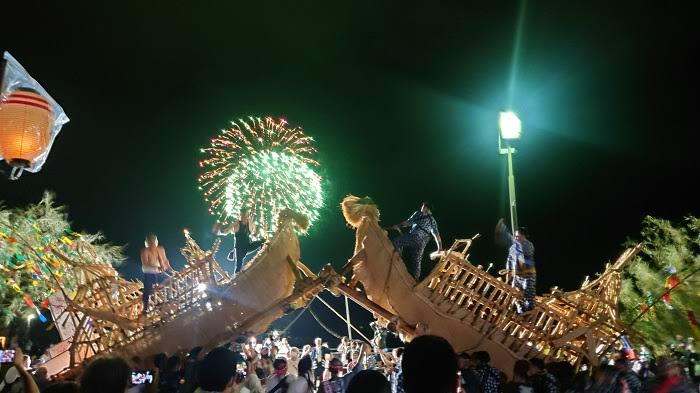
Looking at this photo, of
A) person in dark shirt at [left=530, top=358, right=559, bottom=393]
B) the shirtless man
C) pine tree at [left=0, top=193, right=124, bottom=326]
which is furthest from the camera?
pine tree at [left=0, top=193, right=124, bottom=326]

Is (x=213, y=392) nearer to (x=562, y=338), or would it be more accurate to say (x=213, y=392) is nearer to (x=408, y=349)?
(x=408, y=349)

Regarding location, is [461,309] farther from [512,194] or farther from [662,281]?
[662,281]

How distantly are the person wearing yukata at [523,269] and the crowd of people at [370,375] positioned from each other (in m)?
2.45

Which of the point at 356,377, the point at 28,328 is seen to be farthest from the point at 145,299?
the point at 28,328

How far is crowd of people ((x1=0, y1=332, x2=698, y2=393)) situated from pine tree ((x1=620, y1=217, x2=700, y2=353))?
1235 centimetres

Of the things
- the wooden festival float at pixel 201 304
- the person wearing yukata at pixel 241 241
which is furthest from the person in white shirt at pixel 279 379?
the person wearing yukata at pixel 241 241

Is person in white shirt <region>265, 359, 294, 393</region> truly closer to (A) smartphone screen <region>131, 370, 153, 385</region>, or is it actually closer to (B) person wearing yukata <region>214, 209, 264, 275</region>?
(A) smartphone screen <region>131, 370, 153, 385</region>

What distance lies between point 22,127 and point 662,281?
26078 millimetres

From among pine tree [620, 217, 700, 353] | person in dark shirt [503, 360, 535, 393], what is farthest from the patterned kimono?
pine tree [620, 217, 700, 353]

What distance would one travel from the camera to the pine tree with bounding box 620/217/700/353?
23344mm

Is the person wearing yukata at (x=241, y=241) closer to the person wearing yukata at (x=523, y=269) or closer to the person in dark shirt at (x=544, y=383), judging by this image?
the person wearing yukata at (x=523, y=269)

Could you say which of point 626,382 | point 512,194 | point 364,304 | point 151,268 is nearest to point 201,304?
point 151,268

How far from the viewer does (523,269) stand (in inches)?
477

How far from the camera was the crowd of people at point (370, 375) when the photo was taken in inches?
136
